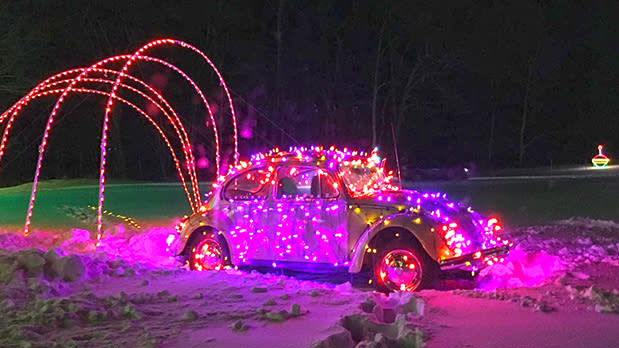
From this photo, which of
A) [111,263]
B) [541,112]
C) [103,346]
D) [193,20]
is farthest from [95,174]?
[103,346]

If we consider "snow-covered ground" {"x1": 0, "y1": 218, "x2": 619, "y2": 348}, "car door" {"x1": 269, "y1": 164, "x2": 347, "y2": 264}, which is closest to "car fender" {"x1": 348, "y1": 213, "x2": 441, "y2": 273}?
"car door" {"x1": 269, "y1": 164, "x2": 347, "y2": 264}

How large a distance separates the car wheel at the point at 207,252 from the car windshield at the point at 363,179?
2006 mm

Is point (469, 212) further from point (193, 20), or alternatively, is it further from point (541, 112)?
point (541, 112)

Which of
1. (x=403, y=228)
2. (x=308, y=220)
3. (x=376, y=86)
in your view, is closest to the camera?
(x=403, y=228)

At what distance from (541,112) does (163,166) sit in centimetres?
3335

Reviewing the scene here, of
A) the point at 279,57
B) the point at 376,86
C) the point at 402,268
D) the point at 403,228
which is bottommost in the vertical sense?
the point at 402,268

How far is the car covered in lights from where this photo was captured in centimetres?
748

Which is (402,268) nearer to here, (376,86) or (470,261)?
(470,261)

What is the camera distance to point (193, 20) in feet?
141

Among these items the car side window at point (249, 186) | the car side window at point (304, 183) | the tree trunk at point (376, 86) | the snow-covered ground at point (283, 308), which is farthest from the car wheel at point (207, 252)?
the tree trunk at point (376, 86)

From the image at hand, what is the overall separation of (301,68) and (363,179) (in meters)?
35.5

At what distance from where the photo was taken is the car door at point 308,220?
318 inches

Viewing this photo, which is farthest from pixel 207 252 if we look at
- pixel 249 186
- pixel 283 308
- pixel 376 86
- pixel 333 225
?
pixel 376 86

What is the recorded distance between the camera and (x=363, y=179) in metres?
8.81
